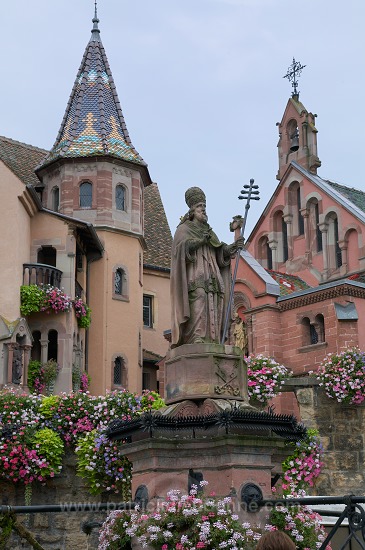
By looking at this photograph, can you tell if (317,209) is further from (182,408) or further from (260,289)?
(182,408)

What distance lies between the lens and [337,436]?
877 inches

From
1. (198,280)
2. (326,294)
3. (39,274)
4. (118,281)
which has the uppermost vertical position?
(118,281)

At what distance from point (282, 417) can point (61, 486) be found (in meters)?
8.60

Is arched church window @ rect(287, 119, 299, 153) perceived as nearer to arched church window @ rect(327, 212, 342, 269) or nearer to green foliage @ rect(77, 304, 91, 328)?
arched church window @ rect(327, 212, 342, 269)

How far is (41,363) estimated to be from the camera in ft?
108

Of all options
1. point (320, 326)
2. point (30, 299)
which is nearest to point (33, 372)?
point (30, 299)

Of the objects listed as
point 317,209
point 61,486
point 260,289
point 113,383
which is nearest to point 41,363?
point 113,383

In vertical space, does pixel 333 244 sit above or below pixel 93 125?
below

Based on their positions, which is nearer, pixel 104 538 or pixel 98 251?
pixel 104 538

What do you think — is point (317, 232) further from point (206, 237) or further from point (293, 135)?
point (206, 237)

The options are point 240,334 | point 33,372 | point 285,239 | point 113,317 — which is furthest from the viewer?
point 285,239

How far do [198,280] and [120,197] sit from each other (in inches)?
1008

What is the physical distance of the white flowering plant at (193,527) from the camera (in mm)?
9977

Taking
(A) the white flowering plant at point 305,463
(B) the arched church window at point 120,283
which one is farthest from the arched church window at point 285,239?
(A) the white flowering plant at point 305,463
